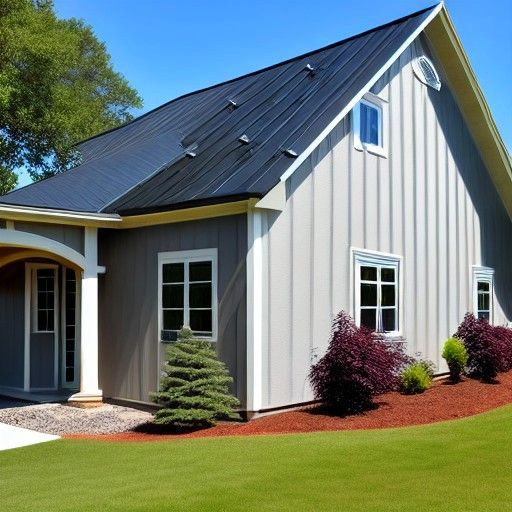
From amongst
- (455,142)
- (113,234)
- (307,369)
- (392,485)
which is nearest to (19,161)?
(113,234)

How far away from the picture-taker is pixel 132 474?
286 inches

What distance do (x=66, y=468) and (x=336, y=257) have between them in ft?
19.6

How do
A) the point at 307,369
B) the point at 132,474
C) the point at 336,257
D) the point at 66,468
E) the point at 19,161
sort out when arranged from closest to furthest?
the point at 132,474, the point at 66,468, the point at 307,369, the point at 336,257, the point at 19,161

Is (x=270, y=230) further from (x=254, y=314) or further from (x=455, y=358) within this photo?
(x=455, y=358)

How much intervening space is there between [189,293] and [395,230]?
4582 millimetres

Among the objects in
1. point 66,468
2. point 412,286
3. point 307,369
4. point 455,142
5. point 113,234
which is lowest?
point 66,468

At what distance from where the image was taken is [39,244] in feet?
39.1

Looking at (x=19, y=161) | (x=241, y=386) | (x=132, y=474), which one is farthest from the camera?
(x=19, y=161)

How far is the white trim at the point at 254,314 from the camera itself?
10.5m

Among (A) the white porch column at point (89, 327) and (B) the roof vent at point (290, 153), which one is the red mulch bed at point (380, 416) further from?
(B) the roof vent at point (290, 153)

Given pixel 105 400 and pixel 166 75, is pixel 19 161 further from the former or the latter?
pixel 105 400

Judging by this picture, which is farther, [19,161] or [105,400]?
[19,161]

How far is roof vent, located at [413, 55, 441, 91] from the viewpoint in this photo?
588 inches

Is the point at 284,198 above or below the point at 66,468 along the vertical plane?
above
